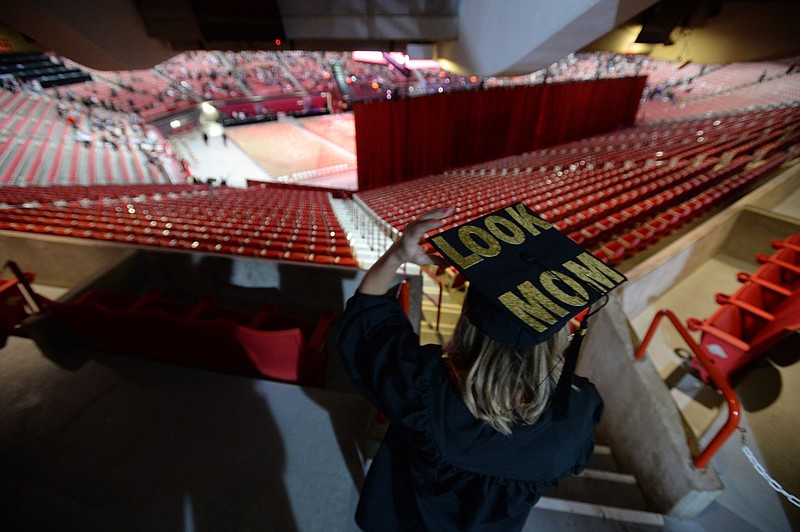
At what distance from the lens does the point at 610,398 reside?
2.12m

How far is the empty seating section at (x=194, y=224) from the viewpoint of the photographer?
3518mm

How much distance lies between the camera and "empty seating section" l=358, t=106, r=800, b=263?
167 inches

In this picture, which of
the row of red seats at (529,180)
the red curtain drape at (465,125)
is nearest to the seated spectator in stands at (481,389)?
the row of red seats at (529,180)

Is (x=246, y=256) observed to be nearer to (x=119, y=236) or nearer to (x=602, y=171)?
(x=119, y=236)

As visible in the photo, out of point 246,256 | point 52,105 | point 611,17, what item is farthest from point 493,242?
point 52,105

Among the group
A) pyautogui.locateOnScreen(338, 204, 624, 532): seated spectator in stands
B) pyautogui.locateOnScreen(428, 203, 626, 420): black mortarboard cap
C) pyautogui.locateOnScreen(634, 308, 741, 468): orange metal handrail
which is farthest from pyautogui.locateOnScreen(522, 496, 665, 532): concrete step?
pyautogui.locateOnScreen(428, 203, 626, 420): black mortarboard cap

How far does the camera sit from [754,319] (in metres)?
2.47

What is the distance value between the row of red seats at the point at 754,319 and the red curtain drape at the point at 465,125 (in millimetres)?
9058

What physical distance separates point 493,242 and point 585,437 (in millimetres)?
569

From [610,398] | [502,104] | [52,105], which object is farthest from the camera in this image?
[52,105]

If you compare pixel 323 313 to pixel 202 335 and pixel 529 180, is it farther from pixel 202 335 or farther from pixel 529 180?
pixel 529 180

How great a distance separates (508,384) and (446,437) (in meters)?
0.21

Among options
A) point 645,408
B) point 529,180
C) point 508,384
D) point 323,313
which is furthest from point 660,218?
point 508,384

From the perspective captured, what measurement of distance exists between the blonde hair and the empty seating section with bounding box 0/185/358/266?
7.57ft
